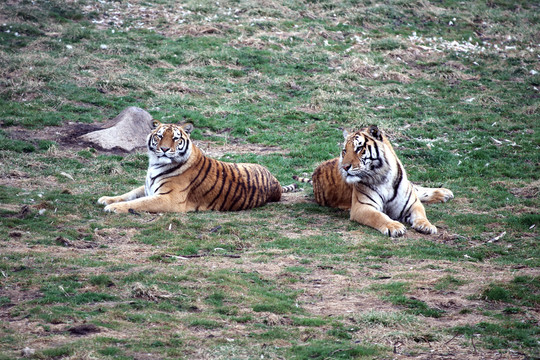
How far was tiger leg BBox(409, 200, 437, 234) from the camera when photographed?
759 centimetres

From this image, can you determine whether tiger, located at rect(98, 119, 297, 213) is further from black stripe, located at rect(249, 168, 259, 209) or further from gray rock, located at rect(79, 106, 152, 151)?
gray rock, located at rect(79, 106, 152, 151)

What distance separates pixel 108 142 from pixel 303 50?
7.53m

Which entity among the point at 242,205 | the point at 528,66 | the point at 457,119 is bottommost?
the point at 242,205

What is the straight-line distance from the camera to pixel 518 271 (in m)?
6.16

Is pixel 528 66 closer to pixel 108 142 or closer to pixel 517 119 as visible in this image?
pixel 517 119

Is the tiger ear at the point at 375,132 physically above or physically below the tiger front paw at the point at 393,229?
above

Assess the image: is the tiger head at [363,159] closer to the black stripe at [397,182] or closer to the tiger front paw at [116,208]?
the black stripe at [397,182]

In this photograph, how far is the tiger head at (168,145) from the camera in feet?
27.1

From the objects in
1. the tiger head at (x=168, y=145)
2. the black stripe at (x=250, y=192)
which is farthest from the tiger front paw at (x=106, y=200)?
the black stripe at (x=250, y=192)

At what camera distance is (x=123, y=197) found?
8.25 meters

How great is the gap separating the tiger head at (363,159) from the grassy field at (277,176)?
651 mm

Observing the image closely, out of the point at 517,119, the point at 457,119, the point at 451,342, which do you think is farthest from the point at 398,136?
→ the point at 451,342

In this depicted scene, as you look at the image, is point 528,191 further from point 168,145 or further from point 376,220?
point 168,145

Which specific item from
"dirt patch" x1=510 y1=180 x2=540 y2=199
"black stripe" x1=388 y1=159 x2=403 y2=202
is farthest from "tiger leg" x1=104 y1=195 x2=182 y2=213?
"dirt patch" x1=510 y1=180 x2=540 y2=199
